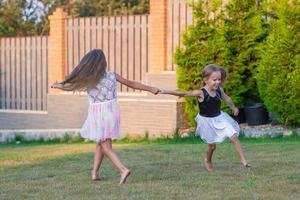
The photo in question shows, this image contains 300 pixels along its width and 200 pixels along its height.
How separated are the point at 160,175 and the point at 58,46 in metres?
11.4

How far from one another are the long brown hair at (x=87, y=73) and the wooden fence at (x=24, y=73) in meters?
12.0

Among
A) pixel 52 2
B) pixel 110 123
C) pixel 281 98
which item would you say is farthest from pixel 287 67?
pixel 52 2

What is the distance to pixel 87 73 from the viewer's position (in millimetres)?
7613

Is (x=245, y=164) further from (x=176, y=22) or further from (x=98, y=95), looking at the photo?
(x=176, y=22)

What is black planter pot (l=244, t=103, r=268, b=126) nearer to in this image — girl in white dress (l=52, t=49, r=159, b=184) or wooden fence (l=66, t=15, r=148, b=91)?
wooden fence (l=66, t=15, r=148, b=91)

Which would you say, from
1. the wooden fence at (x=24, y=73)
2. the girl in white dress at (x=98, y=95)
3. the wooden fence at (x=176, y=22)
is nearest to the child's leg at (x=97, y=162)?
the girl in white dress at (x=98, y=95)

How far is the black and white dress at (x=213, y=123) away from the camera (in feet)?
27.0

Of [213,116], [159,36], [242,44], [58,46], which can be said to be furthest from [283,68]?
[58,46]

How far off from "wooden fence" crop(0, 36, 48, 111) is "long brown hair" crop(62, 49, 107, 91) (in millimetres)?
11998

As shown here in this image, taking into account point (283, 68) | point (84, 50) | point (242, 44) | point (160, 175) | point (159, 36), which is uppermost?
point (159, 36)

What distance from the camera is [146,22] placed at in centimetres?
1714

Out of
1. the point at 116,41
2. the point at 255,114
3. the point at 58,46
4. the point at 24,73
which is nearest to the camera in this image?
the point at 255,114

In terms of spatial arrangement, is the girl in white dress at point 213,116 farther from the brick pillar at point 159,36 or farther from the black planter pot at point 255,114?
the brick pillar at point 159,36

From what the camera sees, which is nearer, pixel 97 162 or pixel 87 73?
pixel 87 73
